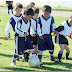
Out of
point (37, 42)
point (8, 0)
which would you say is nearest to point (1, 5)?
point (8, 0)

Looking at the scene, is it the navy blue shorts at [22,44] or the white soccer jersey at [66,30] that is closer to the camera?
the navy blue shorts at [22,44]

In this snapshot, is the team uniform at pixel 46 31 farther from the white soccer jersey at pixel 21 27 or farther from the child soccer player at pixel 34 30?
the white soccer jersey at pixel 21 27

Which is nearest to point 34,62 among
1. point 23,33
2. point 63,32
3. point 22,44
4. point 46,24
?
point 22,44

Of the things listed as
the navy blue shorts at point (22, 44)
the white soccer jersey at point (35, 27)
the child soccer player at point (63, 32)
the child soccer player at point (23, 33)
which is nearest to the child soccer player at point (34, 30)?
the white soccer jersey at point (35, 27)

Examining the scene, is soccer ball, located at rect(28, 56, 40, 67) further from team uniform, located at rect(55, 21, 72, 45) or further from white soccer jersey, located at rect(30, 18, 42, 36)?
team uniform, located at rect(55, 21, 72, 45)

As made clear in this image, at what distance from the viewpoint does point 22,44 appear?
7.43 metres

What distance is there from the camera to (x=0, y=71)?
676 cm

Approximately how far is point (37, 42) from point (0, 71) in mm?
1795

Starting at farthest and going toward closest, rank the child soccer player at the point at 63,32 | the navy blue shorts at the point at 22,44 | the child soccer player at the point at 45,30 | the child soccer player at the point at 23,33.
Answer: the child soccer player at the point at 63,32 < the child soccer player at the point at 45,30 < the navy blue shorts at the point at 22,44 < the child soccer player at the point at 23,33

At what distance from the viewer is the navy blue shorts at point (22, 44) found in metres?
7.41

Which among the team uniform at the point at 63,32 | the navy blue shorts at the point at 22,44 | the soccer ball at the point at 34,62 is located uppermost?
the team uniform at the point at 63,32

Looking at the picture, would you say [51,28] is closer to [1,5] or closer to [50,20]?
[50,20]

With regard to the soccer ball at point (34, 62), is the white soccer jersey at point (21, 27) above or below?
above

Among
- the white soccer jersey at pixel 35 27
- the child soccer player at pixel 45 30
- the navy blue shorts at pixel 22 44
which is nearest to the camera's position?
the navy blue shorts at pixel 22 44
